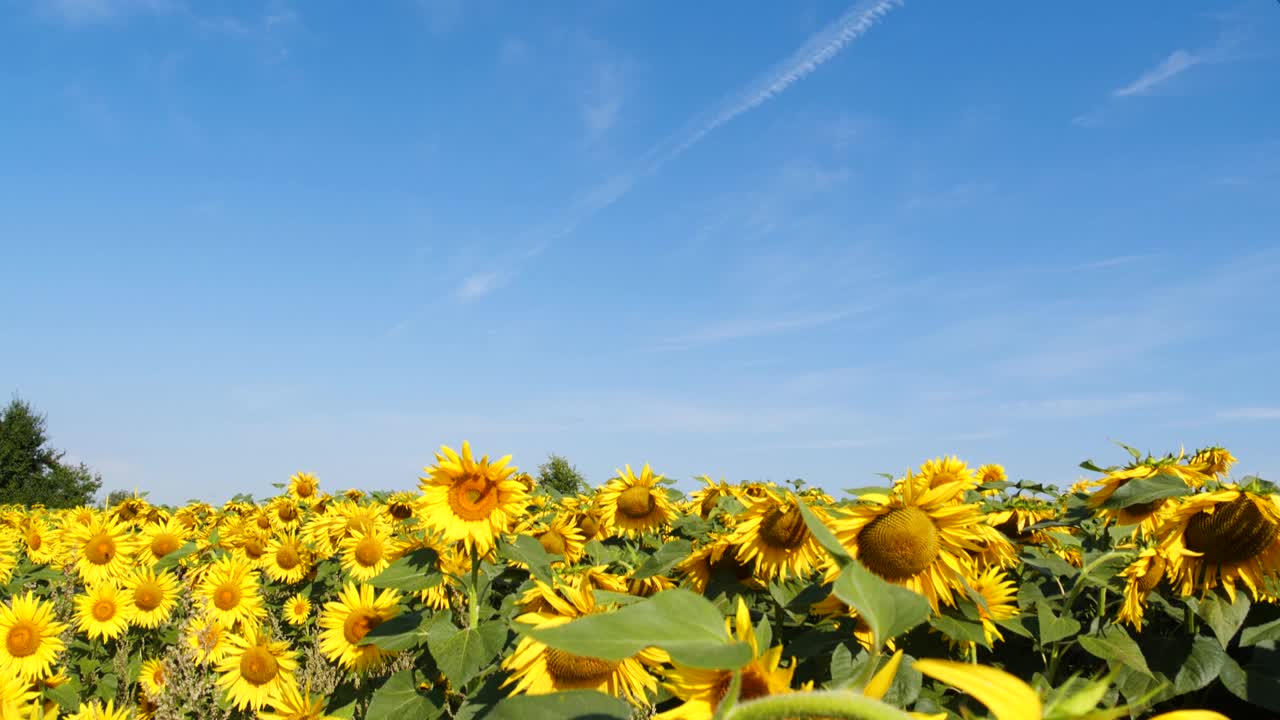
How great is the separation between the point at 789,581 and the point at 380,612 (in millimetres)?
2781

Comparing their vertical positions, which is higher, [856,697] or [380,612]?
[856,697]

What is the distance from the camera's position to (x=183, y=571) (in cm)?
894

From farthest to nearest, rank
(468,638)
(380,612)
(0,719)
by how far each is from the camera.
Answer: (380,612) → (468,638) → (0,719)

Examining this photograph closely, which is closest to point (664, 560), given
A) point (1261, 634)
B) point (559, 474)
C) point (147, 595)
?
point (1261, 634)

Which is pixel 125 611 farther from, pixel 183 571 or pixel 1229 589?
pixel 1229 589

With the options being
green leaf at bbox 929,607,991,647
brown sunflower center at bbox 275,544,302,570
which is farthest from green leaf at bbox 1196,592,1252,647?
brown sunflower center at bbox 275,544,302,570

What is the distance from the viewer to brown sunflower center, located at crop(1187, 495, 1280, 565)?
10.2ft

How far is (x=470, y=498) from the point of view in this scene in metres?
3.75

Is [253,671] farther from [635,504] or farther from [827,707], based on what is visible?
[827,707]

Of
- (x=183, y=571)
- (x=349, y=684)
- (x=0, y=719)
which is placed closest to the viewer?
(x=0, y=719)

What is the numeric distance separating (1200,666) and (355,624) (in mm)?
4448

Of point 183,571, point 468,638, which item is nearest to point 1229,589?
point 468,638

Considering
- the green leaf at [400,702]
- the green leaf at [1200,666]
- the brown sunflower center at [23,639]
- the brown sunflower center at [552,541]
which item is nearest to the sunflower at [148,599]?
the brown sunflower center at [23,639]

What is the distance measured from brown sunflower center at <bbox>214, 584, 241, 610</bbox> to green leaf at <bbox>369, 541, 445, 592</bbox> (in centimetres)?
435
